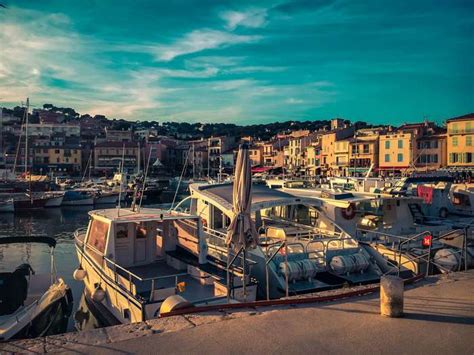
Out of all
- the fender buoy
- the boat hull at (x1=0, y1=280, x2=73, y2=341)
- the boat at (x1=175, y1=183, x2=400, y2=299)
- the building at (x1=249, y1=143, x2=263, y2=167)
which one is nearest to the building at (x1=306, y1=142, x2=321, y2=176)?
the building at (x1=249, y1=143, x2=263, y2=167)

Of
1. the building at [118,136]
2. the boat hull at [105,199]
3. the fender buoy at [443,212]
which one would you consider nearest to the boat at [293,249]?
the fender buoy at [443,212]

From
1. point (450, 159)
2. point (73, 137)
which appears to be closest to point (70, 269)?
point (450, 159)

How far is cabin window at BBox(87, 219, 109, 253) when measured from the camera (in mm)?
12648

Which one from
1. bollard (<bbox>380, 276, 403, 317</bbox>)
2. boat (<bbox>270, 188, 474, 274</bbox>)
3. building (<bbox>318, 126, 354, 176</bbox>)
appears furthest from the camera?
building (<bbox>318, 126, 354, 176</bbox>)

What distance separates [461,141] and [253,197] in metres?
52.5

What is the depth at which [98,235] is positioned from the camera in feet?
43.5

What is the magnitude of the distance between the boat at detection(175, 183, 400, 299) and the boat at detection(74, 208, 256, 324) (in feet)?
2.42

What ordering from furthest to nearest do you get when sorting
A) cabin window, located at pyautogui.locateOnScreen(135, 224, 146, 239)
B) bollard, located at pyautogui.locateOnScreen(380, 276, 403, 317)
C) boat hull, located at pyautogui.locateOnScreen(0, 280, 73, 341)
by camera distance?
cabin window, located at pyautogui.locateOnScreen(135, 224, 146, 239) < boat hull, located at pyautogui.locateOnScreen(0, 280, 73, 341) < bollard, located at pyautogui.locateOnScreen(380, 276, 403, 317)

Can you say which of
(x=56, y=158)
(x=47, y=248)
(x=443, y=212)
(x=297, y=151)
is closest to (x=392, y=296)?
(x=443, y=212)

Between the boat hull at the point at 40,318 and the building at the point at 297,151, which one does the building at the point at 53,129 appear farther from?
the boat hull at the point at 40,318

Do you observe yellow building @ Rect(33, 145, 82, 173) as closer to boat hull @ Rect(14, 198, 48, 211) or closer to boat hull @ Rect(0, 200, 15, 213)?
boat hull @ Rect(14, 198, 48, 211)

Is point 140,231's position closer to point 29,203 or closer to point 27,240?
point 27,240

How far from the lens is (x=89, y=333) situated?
6.45m

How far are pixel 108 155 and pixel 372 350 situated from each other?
10267 centimetres
